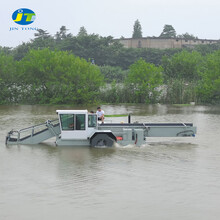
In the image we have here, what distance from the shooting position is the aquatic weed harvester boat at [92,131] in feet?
70.4

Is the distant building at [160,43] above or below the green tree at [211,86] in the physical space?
above

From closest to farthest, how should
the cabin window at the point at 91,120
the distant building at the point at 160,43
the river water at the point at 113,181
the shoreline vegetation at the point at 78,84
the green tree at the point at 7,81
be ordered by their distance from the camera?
the river water at the point at 113,181 < the cabin window at the point at 91,120 < the shoreline vegetation at the point at 78,84 < the green tree at the point at 7,81 < the distant building at the point at 160,43

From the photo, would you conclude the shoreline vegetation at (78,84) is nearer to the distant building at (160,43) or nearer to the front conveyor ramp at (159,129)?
the front conveyor ramp at (159,129)

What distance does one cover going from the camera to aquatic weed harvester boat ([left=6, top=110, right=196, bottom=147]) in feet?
70.4

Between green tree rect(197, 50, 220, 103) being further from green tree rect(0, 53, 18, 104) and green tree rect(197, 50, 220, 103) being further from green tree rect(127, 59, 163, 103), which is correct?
green tree rect(0, 53, 18, 104)

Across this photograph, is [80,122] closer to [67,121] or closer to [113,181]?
[67,121]

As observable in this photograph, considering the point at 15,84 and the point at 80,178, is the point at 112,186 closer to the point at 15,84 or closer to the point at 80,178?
the point at 80,178

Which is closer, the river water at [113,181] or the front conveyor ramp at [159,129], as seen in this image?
the river water at [113,181]

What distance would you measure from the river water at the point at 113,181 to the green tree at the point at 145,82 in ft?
83.1

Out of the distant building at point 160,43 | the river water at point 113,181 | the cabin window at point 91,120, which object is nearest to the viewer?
the river water at point 113,181

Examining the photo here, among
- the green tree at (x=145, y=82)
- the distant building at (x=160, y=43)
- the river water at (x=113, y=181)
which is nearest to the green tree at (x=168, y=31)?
the distant building at (x=160, y=43)

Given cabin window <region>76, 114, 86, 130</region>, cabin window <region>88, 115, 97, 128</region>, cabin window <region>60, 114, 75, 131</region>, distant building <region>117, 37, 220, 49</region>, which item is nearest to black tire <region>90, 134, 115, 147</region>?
cabin window <region>88, 115, 97, 128</region>

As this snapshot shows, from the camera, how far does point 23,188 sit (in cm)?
1470

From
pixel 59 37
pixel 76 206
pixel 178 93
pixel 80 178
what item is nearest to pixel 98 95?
pixel 178 93
